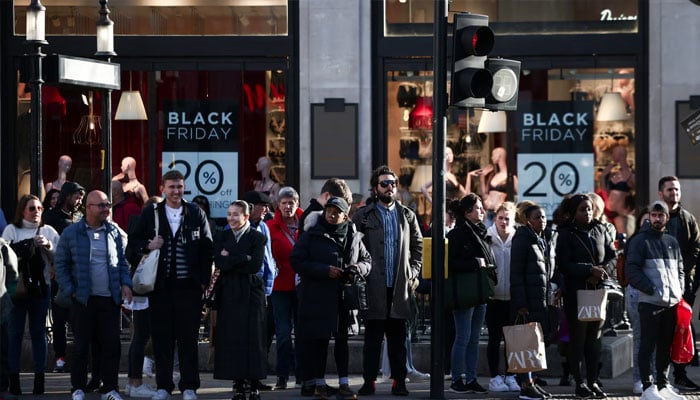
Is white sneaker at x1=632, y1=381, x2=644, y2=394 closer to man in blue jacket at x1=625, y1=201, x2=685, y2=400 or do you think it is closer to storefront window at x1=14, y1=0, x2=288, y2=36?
man in blue jacket at x1=625, y1=201, x2=685, y2=400

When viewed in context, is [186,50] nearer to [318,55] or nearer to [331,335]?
[318,55]

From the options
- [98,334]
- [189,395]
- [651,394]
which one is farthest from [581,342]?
[98,334]

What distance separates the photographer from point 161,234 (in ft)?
40.6

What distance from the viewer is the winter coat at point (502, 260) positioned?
1352 centimetres

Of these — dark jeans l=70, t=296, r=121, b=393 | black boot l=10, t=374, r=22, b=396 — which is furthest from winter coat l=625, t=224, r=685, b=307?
black boot l=10, t=374, r=22, b=396

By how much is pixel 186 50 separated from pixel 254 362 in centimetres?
754

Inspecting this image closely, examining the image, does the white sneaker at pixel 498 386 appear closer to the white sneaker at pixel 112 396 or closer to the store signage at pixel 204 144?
the white sneaker at pixel 112 396

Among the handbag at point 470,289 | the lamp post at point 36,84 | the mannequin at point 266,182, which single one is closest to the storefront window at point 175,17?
the mannequin at point 266,182

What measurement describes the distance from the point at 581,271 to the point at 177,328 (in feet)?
12.1

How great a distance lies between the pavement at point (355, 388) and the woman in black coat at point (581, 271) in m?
0.33

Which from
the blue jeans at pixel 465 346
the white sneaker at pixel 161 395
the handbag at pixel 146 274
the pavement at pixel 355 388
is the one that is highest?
the handbag at pixel 146 274

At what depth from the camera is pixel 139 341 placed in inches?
506

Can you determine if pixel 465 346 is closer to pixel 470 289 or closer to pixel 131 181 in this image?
pixel 470 289

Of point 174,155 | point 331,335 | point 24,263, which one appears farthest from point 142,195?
point 331,335
